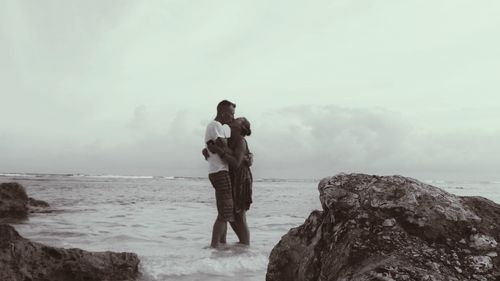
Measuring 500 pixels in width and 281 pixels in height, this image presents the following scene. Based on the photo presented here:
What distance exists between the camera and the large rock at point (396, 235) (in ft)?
6.89

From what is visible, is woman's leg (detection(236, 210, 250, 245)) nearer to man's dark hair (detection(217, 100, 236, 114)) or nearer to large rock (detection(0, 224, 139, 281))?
man's dark hair (detection(217, 100, 236, 114))

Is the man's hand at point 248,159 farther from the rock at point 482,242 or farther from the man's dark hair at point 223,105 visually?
the rock at point 482,242

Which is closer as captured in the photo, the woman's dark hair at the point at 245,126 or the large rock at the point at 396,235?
the large rock at the point at 396,235

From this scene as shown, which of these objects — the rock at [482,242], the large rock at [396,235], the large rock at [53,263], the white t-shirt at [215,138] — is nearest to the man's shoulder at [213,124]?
the white t-shirt at [215,138]

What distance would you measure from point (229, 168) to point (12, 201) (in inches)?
334

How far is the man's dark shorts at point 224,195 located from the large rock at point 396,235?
3.34 meters

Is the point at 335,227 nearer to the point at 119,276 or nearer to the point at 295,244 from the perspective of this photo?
the point at 295,244

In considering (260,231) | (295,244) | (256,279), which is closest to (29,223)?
(260,231)

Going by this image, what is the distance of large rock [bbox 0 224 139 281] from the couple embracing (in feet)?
5.90

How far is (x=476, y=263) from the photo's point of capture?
2.14 m

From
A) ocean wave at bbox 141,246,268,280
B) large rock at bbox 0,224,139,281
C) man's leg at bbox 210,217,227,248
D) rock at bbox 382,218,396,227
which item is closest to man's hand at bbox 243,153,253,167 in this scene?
man's leg at bbox 210,217,227,248

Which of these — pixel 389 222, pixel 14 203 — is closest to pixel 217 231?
pixel 389 222

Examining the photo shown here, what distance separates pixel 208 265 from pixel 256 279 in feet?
2.23

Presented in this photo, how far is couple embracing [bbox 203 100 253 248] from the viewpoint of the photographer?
6195mm
